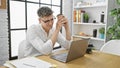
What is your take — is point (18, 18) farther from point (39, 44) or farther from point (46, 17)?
point (39, 44)

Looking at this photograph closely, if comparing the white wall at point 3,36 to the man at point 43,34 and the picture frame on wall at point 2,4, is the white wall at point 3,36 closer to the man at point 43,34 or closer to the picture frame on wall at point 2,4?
the picture frame on wall at point 2,4

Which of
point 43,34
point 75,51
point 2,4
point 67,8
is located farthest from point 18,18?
point 75,51

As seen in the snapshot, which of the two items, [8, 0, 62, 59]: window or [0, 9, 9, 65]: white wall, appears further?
[8, 0, 62, 59]: window

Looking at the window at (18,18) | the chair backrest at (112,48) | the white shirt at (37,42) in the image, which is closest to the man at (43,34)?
the white shirt at (37,42)

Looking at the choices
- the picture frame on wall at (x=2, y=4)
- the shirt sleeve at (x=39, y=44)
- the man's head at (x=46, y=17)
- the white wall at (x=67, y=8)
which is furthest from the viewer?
the white wall at (x=67, y=8)

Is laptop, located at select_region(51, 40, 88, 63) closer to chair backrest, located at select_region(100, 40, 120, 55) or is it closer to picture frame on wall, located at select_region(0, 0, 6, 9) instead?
chair backrest, located at select_region(100, 40, 120, 55)

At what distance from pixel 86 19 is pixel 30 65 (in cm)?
234

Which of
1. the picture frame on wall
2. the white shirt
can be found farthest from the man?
the picture frame on wall

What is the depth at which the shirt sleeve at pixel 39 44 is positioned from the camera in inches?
58.9

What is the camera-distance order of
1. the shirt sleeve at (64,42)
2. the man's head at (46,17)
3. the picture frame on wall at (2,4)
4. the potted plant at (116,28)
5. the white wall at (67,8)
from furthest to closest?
the white wall at (67,8) < the potted plant at (116,28) < the picture frame on wall at (2,4) < the shirt sleeve at (64,42) < the man's head at (46,17)

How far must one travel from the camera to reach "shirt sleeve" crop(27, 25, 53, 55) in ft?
4.91

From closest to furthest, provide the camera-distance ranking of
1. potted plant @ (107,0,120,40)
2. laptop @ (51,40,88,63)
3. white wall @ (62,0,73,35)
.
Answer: laptop @ (51,40,88,63)
potted plant @ (107,0,120,40)
white wall @ (62,0,73,35)

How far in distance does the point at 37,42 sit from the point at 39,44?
0.10 feet

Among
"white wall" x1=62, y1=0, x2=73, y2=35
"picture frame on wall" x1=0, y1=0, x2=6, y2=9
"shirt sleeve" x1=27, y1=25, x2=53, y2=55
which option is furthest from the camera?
"white wall" x1=62, y1=0, x2=73, y2=35
